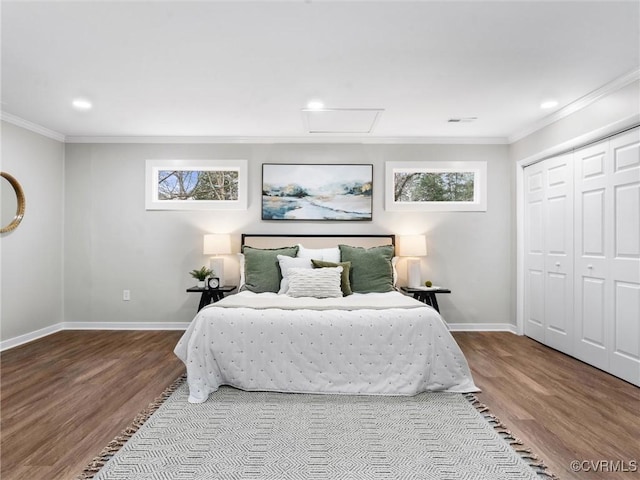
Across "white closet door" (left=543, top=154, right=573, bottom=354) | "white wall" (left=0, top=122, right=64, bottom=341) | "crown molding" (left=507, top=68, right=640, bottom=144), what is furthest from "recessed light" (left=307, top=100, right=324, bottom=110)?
"white wall" (left=0, top=122, right=64, bottom=341)

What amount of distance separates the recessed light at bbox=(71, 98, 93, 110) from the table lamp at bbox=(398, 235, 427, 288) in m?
3.61

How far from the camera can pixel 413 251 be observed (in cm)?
450

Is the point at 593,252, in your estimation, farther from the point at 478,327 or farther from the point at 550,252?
the point at 478,327

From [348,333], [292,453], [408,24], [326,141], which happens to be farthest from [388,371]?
[326,141]

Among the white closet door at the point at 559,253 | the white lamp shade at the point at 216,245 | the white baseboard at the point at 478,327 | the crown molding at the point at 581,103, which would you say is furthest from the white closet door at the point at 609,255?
the white lamp shade at the point at 216,245

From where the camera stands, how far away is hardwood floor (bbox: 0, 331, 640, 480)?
6.45 feet

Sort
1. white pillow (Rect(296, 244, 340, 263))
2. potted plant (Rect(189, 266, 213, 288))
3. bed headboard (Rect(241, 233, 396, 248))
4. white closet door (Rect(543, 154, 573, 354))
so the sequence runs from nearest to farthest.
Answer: white closet door (Rect(543, 154, 573, 354)) < white pillow (Rect(296, 244, 340, 263)) < potted plant (Rect(189, 266, 213, 288)) < bed headboard (Rect(241, 233, 396, 248))

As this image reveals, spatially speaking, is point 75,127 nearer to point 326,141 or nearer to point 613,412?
point 326,141

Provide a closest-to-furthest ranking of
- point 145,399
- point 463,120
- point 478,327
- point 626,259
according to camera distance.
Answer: point 145,399, point 626,259, point 463,120, point 478,327

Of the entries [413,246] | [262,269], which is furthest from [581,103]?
[262,269]

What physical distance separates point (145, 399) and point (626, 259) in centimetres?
390

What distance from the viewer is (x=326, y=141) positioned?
4797mm

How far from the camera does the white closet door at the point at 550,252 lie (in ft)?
12.3

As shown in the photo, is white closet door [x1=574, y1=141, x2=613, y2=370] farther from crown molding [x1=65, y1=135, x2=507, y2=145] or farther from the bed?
the bed
